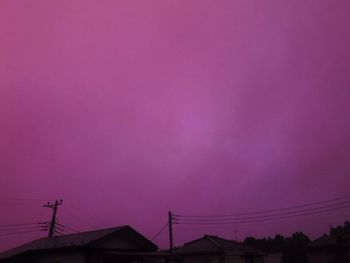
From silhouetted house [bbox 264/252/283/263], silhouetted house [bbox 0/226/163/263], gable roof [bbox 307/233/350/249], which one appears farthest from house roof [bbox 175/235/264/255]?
silhouetted house [bbox 264/252/283/263]

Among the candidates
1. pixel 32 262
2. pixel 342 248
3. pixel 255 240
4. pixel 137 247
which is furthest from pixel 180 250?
pixel 255 240

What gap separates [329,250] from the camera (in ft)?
178

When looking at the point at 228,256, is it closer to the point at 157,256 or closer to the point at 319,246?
the point at 157,256

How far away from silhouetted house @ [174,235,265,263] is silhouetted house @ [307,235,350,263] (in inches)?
466

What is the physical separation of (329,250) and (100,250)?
43063mm

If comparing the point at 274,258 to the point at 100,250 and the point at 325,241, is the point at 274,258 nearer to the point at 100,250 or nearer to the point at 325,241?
the point at 325,241

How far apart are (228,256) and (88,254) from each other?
1910cm

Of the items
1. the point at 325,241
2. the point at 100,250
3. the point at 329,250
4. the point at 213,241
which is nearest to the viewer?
the point at 100,250

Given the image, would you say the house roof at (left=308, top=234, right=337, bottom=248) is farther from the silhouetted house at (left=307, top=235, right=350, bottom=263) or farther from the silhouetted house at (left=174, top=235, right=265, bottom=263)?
the silhouetted house at (left=174, top=235, right=265, bottom=263)

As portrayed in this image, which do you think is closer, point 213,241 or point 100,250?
point 100,250

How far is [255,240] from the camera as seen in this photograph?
3575 inches

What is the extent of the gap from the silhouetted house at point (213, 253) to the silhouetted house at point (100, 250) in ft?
26.6

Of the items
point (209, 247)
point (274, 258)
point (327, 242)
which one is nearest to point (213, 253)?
point (209, 247)

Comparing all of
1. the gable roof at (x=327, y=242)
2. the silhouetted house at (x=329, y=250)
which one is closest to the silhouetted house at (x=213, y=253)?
the gable roof at (x=327, y=242)
